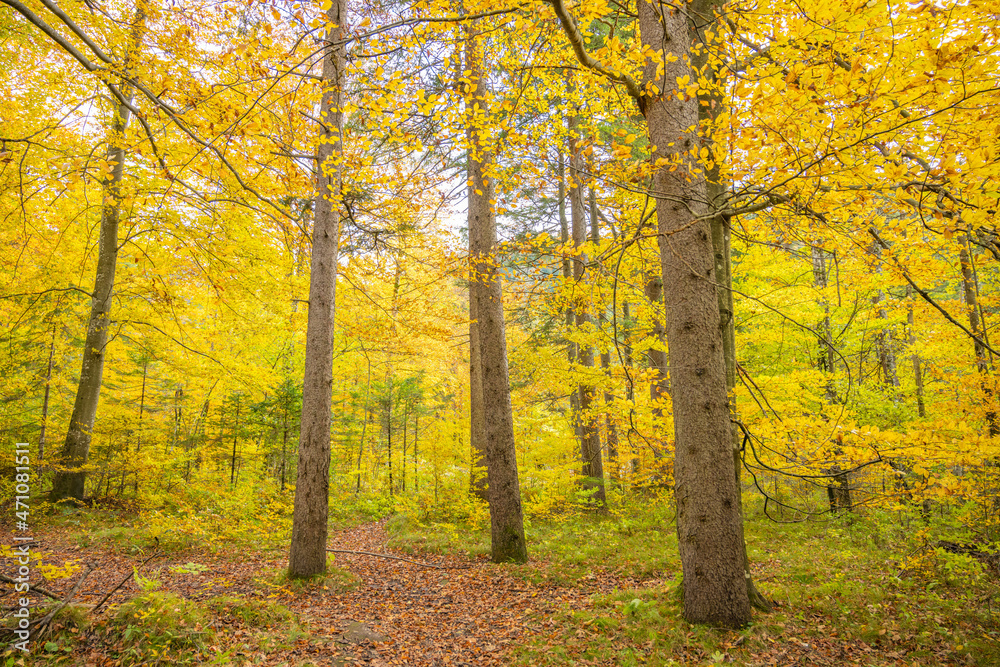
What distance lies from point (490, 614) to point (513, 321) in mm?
8728

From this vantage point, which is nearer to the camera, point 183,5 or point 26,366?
point 183,5

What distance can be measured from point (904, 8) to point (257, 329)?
39.9ft

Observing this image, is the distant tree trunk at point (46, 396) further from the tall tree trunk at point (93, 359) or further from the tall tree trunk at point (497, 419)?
the tall tree trunk at point (497, 419)

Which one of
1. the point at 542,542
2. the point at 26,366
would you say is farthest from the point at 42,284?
the point at 542,542

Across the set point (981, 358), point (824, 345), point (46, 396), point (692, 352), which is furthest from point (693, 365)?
point (46, 396)

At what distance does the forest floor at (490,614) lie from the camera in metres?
3.79

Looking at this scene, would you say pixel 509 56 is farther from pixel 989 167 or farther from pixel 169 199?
pixel 169 199

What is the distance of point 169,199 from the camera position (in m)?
8.60

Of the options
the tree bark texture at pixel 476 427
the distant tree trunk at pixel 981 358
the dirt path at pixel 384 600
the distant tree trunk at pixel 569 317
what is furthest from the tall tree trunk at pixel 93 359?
the distant tree trunk at pixel 981 358

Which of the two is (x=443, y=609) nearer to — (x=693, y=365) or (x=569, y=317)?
(x=693, y=365)

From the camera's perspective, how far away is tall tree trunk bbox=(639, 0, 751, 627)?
4.02m

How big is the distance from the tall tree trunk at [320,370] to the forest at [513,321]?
7 centimetres

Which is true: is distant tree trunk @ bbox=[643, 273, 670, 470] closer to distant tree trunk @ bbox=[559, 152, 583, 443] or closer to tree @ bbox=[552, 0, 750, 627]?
distant tree trunk @ bbox=[559, 152, 583, 443]

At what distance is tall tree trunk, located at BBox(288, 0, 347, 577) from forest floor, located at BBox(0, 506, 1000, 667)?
0.51m
